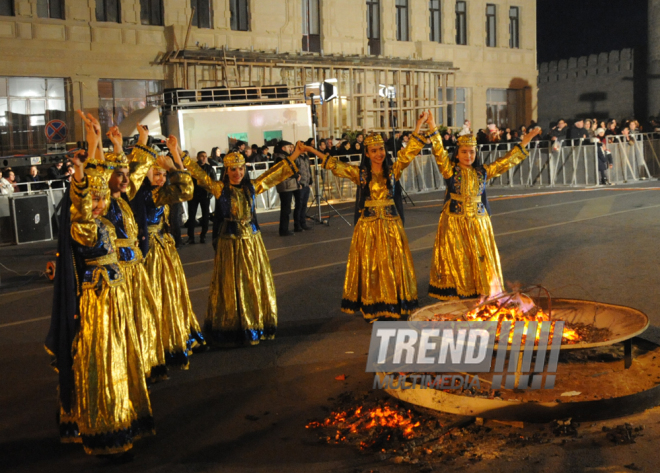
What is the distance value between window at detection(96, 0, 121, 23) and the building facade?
0.13 feet

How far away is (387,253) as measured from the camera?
7.20 metres

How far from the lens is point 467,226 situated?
7.55 metres

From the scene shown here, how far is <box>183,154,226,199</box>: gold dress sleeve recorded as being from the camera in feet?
22.2

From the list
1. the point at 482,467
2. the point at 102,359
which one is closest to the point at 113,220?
the point at 102,359

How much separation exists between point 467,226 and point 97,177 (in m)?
4.19

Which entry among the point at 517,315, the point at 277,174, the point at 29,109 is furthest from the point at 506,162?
the point at 29,109

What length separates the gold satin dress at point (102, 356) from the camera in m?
4.51

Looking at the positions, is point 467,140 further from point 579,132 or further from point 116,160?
Result: point 579,132

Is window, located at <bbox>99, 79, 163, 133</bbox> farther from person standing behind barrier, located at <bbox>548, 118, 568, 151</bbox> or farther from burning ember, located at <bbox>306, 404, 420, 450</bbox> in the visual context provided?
burning ember, located at <bbox>306, 404, 420, 450</bbox>

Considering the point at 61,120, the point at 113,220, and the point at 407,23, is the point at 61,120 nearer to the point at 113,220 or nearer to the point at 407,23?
the point at 407,23

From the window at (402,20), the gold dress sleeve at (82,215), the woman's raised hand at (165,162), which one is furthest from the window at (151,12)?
the gold dress sleeve at (82,215)

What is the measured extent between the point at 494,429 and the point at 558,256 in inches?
249

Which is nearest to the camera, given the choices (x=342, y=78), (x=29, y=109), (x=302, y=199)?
(x=302, y=199)

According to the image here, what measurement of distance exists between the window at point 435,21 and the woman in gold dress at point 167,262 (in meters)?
28.3
